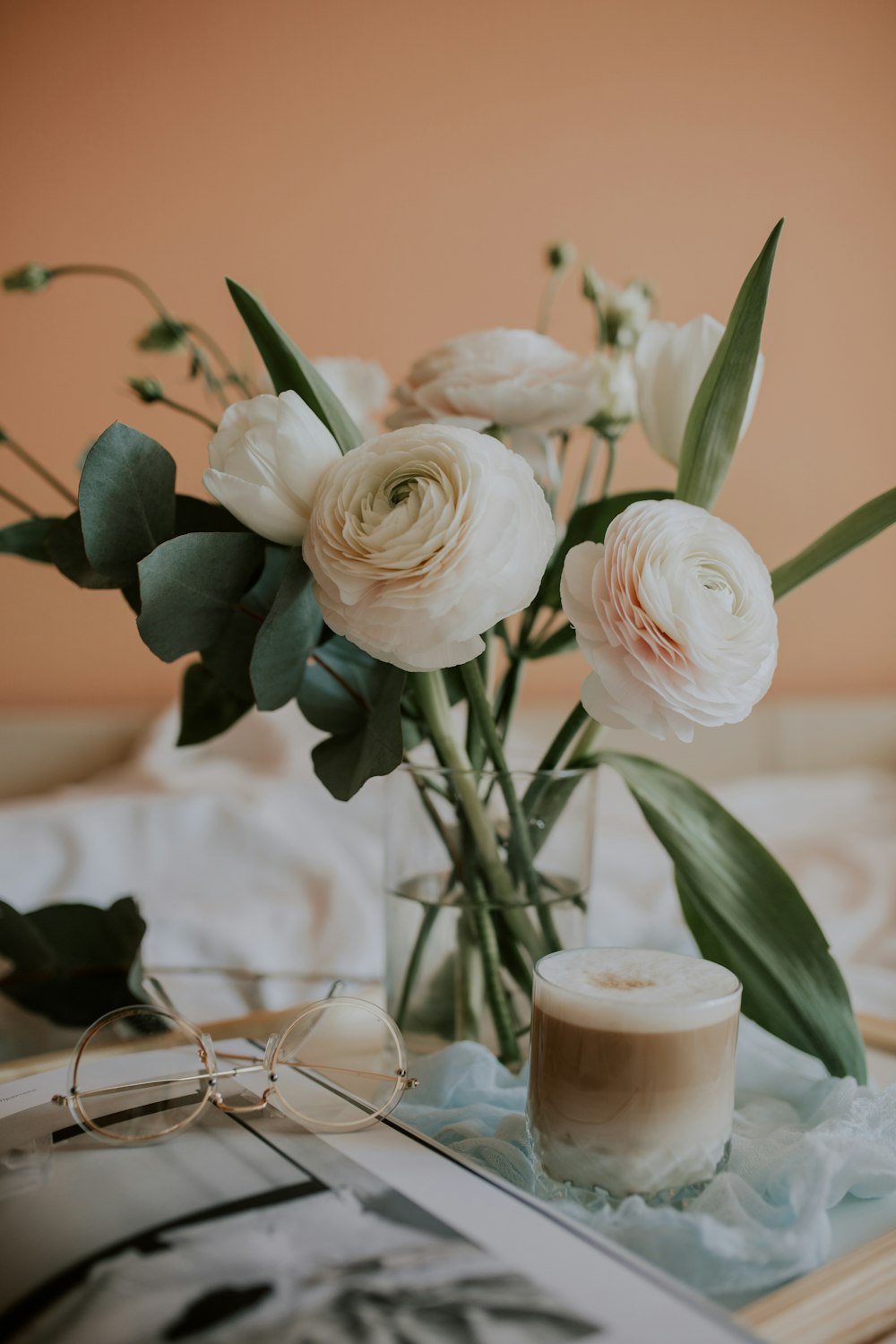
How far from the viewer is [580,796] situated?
48 cm

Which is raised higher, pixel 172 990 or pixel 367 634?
pixel 367 634

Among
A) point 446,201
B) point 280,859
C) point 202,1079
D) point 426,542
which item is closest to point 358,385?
point 426,542

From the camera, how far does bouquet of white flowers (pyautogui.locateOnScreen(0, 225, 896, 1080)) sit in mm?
345

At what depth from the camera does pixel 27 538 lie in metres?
0.48

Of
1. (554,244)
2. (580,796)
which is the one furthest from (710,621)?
(554,244)

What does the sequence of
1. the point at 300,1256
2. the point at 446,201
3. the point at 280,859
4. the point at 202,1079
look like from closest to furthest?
1. the point at 300,1256
2. the point at 202,1079
3. the point at 280,859
4. the point at 446,201

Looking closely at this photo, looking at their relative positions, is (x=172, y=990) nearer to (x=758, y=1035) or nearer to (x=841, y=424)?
(x=758, y=1035)

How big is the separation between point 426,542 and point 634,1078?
17 centimetres

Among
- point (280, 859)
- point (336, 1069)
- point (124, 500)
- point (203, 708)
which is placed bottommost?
point (280, 859)

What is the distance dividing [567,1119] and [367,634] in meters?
0.16

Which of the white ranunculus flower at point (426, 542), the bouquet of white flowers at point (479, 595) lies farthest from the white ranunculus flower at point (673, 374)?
the white ranunculus flower at point (426, 542)

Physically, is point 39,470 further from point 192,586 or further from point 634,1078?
point 634,1078

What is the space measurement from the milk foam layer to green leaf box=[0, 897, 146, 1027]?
30cm

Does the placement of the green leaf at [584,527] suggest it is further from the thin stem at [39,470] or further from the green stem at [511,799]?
the thin stem at [39,470]
